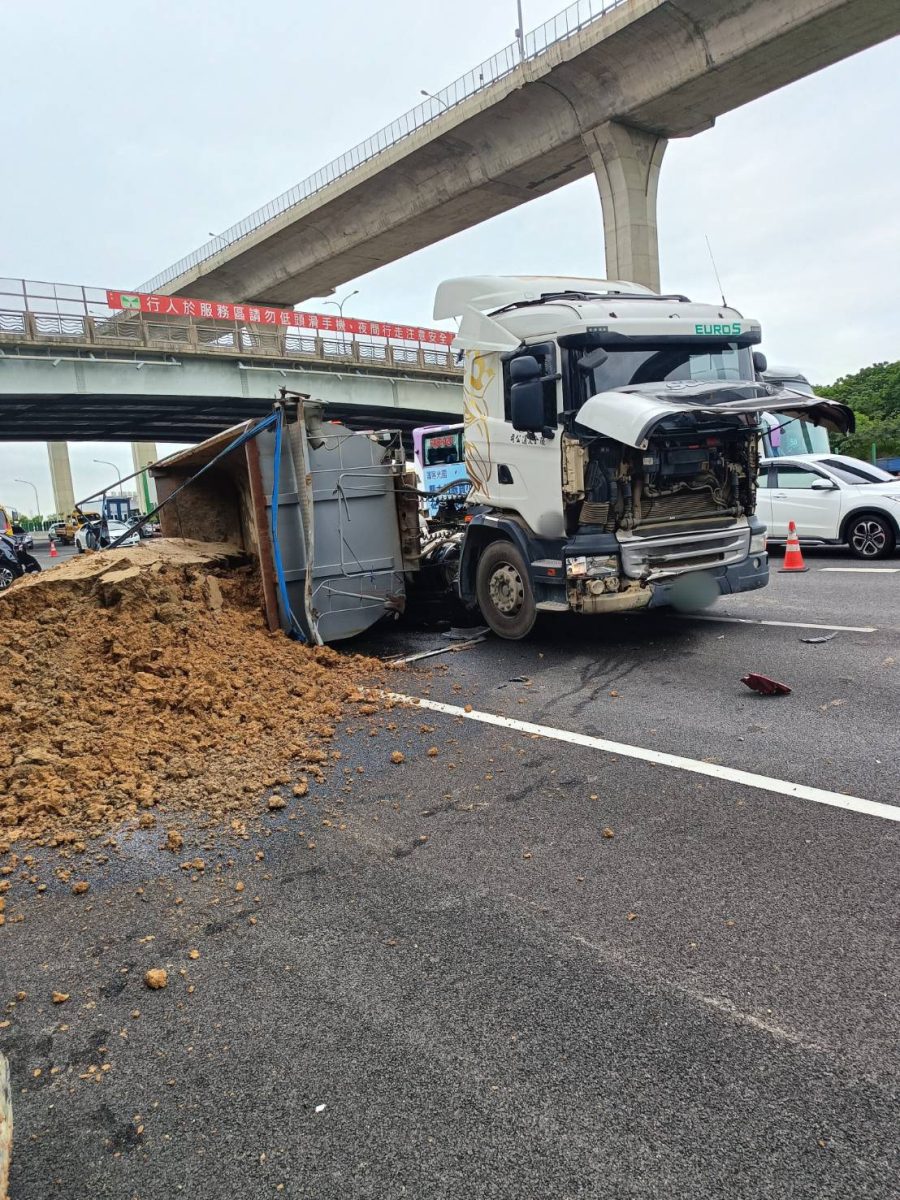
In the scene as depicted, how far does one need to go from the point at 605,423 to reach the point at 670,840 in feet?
12.8

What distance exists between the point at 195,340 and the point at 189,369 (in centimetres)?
112

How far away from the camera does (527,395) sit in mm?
6941

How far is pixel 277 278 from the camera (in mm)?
41594

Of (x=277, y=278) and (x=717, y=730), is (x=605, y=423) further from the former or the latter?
(x=277, y=278)

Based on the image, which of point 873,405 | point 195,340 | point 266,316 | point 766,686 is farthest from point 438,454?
point 873,405

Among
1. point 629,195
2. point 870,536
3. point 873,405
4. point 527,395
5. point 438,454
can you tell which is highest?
point 629,195

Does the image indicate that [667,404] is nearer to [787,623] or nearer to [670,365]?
[670,365]

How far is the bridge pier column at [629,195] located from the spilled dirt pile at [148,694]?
25525 mm

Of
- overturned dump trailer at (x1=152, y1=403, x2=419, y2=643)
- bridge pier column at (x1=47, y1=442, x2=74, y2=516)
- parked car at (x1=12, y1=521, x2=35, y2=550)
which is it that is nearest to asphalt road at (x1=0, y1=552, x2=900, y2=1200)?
overturned dump trailer at (x1=152, y1=403, x2=419, y2=643)

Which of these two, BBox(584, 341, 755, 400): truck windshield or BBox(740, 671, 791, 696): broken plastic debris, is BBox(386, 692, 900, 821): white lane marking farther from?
BBox(584, 341, 755, 400): truck windshield

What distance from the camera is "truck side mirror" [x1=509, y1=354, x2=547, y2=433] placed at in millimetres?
6902

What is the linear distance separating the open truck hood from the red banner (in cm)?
2498

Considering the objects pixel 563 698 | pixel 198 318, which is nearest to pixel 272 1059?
pixel 563 698

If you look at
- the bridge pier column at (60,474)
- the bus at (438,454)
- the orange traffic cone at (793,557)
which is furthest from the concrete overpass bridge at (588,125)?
the bridge pier column at (60,474)
